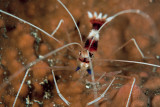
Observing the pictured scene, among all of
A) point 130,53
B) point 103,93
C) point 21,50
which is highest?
point 21,50

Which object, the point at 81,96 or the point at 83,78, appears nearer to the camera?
the point at 81,96

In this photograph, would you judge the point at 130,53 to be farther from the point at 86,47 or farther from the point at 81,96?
the point at 81,96

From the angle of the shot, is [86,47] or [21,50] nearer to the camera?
[21,50]

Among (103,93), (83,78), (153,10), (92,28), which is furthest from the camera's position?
(92,28)

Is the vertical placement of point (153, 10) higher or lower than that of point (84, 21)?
lower

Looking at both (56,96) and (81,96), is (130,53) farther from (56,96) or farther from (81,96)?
(56,96)

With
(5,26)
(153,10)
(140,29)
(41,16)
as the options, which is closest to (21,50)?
(5,26)

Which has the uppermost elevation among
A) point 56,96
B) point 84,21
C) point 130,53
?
point 84,21

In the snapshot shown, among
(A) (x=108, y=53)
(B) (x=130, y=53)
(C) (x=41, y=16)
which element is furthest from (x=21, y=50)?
(B) (x=130, y=53)

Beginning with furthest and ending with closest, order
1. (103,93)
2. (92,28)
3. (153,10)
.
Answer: (92,28), (153,10), (103,93)
